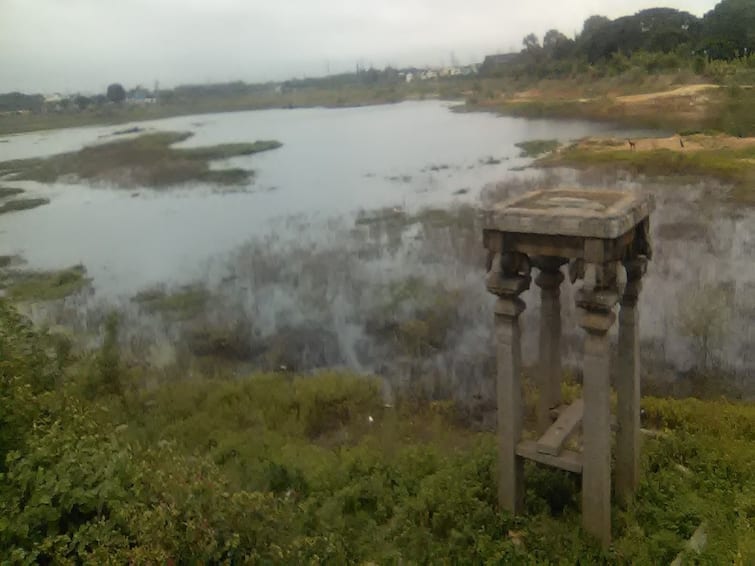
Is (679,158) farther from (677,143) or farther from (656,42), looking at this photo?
(656,42)

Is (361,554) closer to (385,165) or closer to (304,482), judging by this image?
(304,482)

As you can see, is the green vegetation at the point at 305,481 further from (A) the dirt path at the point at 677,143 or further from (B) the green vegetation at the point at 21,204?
(B) the green vegetation at the point at 21,204

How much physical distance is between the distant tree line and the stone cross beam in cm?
3292

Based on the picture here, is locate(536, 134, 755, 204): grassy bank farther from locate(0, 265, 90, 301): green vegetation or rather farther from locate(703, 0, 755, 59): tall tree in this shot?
locate(703, 0, 755, 59): tall tree

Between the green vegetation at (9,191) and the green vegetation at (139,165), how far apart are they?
83.6 inches

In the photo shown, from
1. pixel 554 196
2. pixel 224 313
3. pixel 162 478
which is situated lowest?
pixel 224 313

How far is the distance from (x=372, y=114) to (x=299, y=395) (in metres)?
48.9

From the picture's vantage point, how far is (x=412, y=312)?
11.9 metres

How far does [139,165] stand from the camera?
3219 cm

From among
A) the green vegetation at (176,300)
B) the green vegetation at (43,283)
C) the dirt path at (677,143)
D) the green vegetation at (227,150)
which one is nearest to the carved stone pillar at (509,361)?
the green vegetation at (176,300)

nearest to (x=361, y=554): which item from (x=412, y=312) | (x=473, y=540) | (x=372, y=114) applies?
(x=473, y=540)

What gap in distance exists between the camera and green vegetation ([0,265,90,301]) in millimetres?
14492

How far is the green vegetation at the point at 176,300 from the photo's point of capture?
13.0 meters

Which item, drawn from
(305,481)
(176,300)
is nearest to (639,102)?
(176,300)
